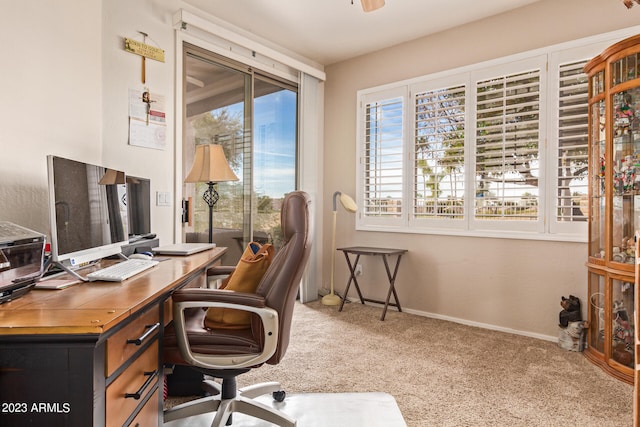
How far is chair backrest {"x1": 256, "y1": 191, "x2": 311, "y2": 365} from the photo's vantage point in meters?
1.63

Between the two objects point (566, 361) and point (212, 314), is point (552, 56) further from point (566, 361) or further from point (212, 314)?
point (212, 314)

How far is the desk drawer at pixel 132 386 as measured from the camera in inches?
42.9

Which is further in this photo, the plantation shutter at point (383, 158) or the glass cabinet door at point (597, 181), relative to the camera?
the plantation shutter at point (383, 158)

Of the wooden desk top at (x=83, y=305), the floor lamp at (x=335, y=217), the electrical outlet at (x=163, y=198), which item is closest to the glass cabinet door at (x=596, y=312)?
the floor lamp at (x=335, y=217)

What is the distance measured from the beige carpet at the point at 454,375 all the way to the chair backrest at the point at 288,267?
0.84m

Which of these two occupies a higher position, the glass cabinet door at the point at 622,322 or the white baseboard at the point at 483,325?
the glass cabinet door at the point at 622,322

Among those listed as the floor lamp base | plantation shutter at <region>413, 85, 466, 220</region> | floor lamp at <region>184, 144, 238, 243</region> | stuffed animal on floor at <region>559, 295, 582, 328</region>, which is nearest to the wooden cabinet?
stuffed animal on floor at <region>559, 295, 582, 328</region>

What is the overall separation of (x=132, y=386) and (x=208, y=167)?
1.96 meters

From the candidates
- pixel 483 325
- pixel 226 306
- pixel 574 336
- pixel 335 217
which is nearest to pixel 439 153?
pixel 335 217

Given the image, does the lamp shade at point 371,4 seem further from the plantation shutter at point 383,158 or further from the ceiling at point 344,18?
the plantation shutter at point 383,158

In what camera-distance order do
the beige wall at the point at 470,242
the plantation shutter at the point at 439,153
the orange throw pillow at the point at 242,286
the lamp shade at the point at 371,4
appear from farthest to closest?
the plantation shutter at the point at 439,153 → the beige wall at the point at 470,242 → the lamp shade at the point at 371,4 → the orange throw pillow at the point at 242,286

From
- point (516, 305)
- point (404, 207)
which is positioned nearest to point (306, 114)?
point (404, 207)

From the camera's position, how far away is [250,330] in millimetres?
1706

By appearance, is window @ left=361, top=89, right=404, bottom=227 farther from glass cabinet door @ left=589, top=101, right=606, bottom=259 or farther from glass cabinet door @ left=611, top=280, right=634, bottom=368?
glass cabinet door @ left=611, top=280, right=634, bottom=368
